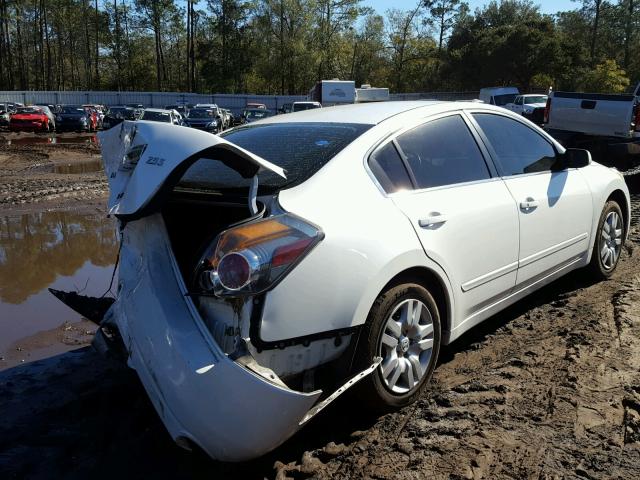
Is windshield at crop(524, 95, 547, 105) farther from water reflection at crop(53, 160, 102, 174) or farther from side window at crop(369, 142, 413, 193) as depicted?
side window at crop(369, 142, 413, 193)

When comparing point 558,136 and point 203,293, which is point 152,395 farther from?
point 558,136

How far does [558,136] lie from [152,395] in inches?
443

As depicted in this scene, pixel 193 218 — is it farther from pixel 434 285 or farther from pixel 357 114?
pixel 434 285

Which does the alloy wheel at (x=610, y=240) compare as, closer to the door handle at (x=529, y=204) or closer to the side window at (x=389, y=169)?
the door handle at (x=529, y=204)

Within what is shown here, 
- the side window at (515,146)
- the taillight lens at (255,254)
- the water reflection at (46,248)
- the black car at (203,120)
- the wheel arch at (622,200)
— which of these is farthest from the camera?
the black car at (203,120)

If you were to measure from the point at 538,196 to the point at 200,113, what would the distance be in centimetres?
2588

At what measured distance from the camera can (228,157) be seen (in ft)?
8.38

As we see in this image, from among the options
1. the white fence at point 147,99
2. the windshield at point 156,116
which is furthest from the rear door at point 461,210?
the white fence at point 147,99

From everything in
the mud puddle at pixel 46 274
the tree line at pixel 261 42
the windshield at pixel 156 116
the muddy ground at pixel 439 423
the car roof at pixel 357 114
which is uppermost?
the tree line at pixel 261 42

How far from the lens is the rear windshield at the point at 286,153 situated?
2879 millimetres

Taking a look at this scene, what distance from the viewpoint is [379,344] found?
280 centimetres

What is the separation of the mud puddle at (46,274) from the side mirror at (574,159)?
394 cm

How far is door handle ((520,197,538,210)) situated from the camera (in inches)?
151

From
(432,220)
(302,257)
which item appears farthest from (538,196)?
(302,257)
